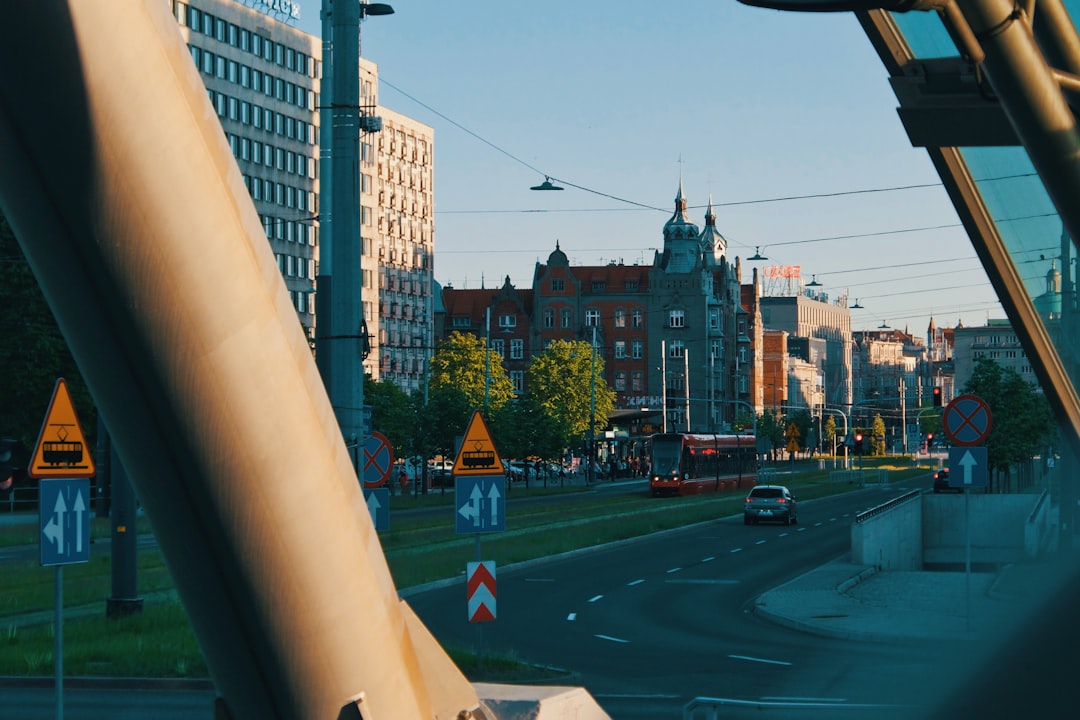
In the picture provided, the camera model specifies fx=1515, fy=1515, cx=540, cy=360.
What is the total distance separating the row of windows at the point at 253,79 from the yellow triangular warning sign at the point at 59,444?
8418cm

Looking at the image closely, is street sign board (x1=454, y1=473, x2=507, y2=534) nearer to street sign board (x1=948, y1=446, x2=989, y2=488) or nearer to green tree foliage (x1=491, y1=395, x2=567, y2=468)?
street sign board (x1=948, y1=446, x2=989, y2=488)

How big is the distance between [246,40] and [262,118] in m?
5.75

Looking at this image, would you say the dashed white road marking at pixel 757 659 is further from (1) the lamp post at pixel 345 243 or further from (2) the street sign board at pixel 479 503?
(1) the lamp post at pixel 345 243

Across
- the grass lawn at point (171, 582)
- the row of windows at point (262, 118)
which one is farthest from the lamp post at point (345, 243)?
the row of windows at point (262, 118)

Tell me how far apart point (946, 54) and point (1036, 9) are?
4.29 meters

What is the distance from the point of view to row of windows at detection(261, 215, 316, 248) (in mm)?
107037

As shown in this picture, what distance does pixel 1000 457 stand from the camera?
173 ft

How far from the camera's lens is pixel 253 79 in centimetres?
10281

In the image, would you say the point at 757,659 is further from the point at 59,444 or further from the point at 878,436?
the point at 878,436

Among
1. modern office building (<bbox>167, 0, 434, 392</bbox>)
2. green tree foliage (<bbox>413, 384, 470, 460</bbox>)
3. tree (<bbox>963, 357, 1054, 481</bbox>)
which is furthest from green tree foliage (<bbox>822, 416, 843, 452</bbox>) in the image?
tree (<bbox>963, 357, 1054, 481</bbox>)

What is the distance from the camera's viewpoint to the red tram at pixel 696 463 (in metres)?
68.1

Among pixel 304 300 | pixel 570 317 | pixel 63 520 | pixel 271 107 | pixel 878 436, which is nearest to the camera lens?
pixel 63 520

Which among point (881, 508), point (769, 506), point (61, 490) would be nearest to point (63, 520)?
point (61, 490)

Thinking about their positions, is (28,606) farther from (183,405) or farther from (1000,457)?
(1000,457)
